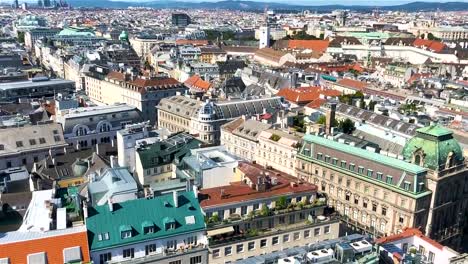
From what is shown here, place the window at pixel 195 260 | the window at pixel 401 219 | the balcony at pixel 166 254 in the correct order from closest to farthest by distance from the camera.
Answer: the balcony at pixel 166 254 → the window at pixel 195 260 → the window at pixel 401 219

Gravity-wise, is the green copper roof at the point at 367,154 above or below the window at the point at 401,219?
above

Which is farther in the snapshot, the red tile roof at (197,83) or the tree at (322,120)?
the red tile roof at (197,83)

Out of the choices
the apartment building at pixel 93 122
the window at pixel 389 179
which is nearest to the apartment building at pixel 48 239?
the window at pixel 389 179

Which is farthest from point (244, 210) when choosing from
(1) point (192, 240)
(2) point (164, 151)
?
(2) point (164, 151)

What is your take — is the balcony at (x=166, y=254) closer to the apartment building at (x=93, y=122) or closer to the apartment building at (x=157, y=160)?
the apartment building at (x=157, y=160)

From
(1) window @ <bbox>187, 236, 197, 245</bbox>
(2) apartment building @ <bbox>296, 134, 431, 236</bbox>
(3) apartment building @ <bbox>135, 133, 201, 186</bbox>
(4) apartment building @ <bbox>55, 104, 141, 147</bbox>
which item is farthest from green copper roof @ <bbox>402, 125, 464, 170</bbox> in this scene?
(4) apartment building @ <bbox>55, 104, 141, 147</bbox>

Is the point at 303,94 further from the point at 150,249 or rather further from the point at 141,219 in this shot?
the point at 150,249

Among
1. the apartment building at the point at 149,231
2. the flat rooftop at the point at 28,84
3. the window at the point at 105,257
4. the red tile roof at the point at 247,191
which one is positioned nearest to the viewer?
the window at the point at 105,257
